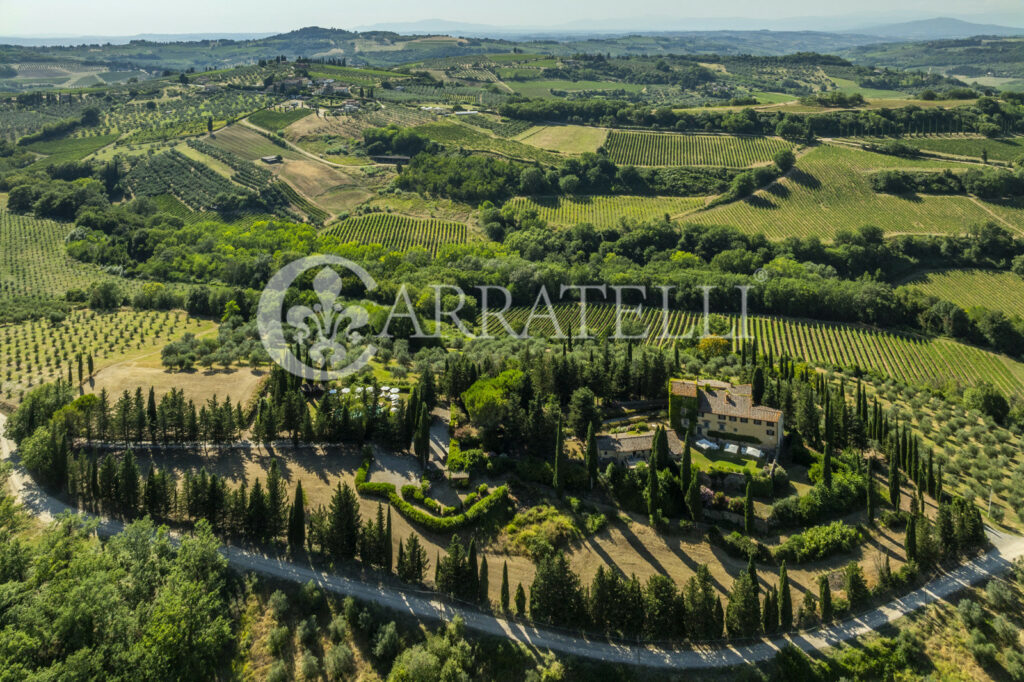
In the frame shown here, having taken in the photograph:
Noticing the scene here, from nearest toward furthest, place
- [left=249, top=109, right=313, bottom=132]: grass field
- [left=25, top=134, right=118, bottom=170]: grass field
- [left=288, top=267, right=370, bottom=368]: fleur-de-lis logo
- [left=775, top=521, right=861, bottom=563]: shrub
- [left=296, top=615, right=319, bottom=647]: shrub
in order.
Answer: [left=296, top=615, right=319, bottom=647]: shrub, [left=775, top=521, right=861, bottom=563]: shrub, [left=288, top=267, right=370, bottom=368]: fleur-de-lis logo, [left=25, top=134, right=118, bottom=170]: grass field, [left=249, top=109, right=313, bottom=132]: grass field

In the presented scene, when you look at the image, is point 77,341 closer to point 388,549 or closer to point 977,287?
point 388,549

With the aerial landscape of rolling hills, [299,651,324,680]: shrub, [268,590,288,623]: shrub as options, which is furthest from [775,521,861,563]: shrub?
[268,590,288,623]: shrub

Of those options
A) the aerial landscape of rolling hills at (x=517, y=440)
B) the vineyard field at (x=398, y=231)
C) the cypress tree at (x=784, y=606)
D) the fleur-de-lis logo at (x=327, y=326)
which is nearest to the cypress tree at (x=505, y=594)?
the aerial landscape of rolling hills at (x=517, y=440)

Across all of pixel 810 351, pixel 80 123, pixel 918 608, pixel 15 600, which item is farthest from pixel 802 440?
pixel 80 123

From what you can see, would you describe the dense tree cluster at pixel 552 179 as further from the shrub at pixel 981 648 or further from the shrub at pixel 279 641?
the shrub at pixel 981 648

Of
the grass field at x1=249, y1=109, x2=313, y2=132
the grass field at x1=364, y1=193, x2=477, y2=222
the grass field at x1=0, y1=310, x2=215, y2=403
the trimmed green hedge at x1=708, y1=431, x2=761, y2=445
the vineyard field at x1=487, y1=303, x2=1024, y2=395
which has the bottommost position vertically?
the vineyard field at x1=487, y1=303, x2=1024, y2=395

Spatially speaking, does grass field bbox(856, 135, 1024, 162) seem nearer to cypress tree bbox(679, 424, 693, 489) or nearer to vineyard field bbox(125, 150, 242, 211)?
cypress tree bbox(679, 424, 693, 489)

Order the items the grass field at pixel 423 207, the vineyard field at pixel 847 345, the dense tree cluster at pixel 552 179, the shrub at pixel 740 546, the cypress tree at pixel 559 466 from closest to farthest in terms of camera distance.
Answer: the shrub at pixel 740 546 → the cypress tree at pixel 559 466 → the vineyard field at pixel 847 345 → the grass field at pixel 423 207 → the dense tree cluster at pixel 552 179
